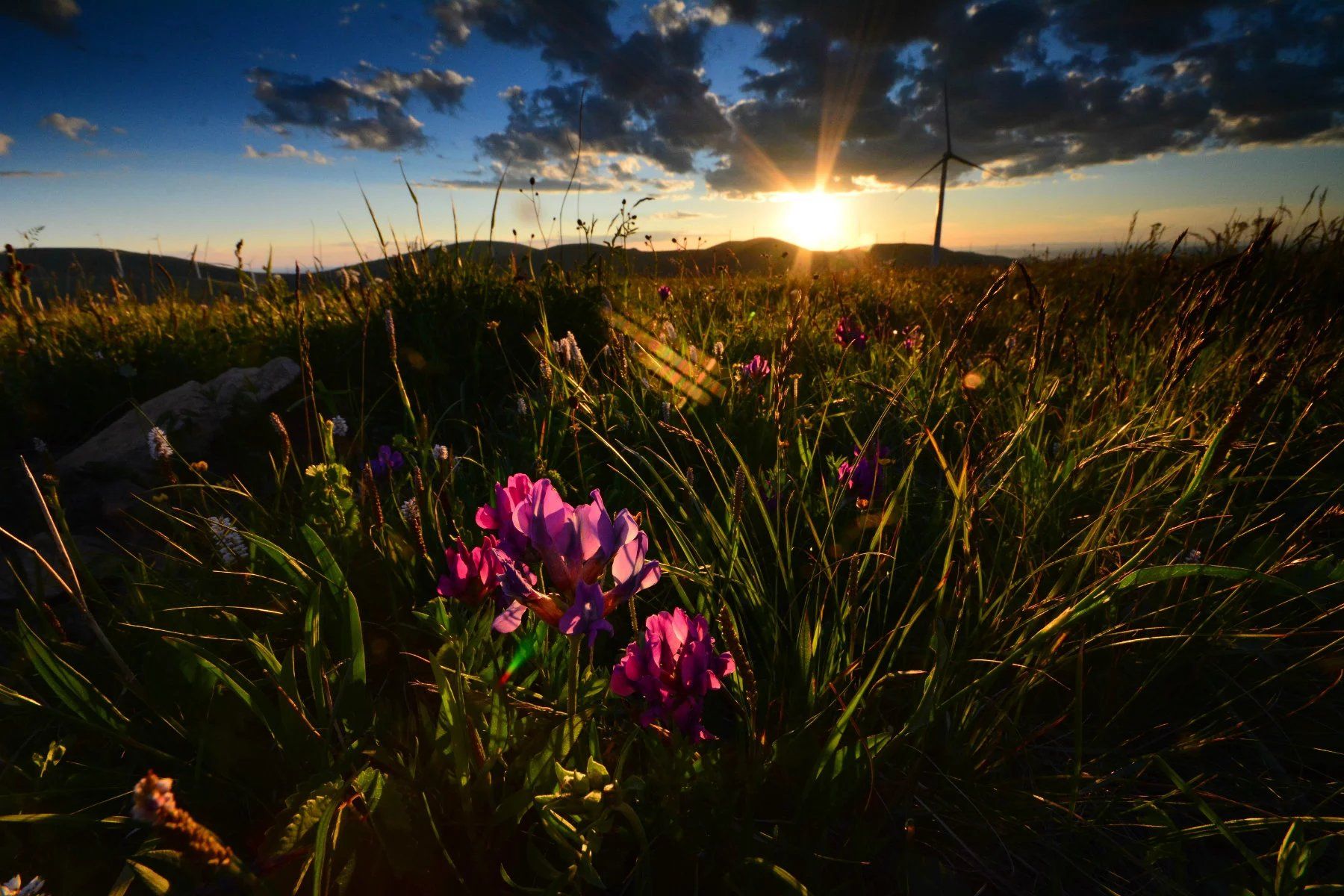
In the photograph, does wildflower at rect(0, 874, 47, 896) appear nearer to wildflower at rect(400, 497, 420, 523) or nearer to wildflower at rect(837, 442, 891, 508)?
wildflower at rect(400, 497, 420, 523)

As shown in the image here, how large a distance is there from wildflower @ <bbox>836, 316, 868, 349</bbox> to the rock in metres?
2.95

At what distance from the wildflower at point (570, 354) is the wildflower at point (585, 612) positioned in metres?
1.51

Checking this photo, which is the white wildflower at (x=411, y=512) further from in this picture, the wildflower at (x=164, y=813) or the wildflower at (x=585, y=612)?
the wildflower at (x=164, y=813)

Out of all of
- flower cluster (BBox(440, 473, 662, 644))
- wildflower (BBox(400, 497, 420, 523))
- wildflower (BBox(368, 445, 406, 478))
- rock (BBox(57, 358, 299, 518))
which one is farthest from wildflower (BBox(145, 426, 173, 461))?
flower cluster (BBox(440, 473, 662, 644))

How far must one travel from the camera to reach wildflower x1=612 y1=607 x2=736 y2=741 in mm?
1050

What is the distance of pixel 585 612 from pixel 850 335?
2.92m

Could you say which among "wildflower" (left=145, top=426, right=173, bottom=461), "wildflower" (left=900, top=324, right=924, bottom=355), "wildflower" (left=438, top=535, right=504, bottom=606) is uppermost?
"wildflower" (left=145, top=426, right=173, bottom=461)

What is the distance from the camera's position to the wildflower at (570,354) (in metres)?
2.29

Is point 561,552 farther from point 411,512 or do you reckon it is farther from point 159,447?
point 159,447

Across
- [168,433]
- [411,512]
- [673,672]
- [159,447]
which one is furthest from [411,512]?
[168,433]

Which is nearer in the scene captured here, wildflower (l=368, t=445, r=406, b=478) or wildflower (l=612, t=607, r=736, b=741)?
wildflower (l=612, t=607, r=736, b=741)

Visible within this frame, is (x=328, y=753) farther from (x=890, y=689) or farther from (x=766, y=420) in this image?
(x=766, y=420)

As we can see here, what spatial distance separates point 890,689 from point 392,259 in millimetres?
3901

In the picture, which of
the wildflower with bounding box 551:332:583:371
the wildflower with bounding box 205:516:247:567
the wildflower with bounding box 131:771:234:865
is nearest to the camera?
the wildflower with bounding box 131:771:234:865
